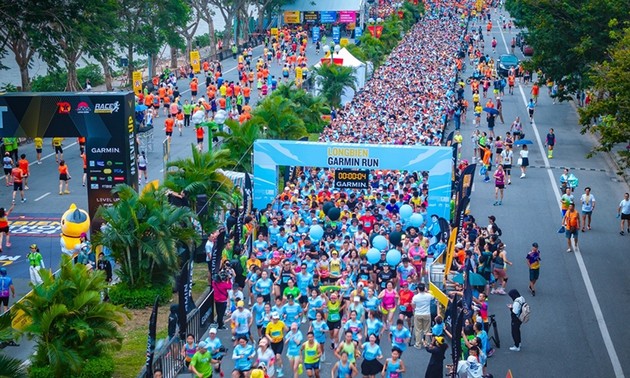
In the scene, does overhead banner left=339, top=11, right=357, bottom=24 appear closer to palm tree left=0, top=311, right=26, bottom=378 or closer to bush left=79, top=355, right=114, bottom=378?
bush left=79, top=355, right=114, bottom=378

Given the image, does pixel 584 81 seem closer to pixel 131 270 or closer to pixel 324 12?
pixel 131 270

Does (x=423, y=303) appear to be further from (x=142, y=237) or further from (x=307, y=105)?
(x=307, y=105)

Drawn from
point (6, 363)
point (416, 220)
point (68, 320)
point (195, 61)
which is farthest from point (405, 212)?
point (195, 61)

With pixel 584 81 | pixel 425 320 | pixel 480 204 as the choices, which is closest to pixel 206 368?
pixel 425 320

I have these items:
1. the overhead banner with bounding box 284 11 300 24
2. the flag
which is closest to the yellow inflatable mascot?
the flag

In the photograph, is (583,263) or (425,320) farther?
(583,263)

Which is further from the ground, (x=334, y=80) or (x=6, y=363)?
(x=334, y=80)

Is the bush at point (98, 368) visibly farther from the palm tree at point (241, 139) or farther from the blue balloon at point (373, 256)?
the palm tree at point (241, 139)
